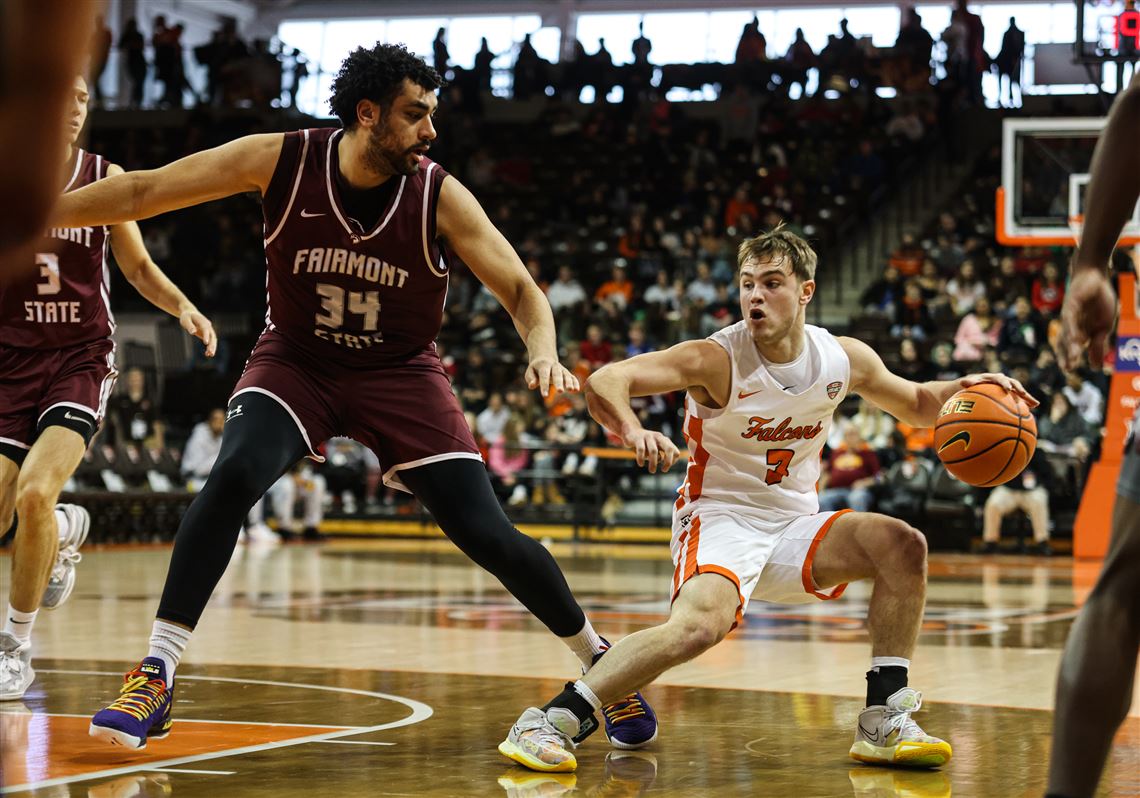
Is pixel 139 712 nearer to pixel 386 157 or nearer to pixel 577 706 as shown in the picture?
pixel 577 706

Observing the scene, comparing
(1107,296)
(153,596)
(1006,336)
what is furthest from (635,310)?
(1107,296)

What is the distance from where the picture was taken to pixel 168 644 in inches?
174

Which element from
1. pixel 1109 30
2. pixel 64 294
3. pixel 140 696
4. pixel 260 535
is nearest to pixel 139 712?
pixel 140 696

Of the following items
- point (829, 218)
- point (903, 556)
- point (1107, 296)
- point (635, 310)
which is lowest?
point (903, 556)

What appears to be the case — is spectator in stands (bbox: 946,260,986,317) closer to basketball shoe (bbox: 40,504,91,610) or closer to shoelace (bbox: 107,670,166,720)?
basketball shoe (bbox: 40,504,91,610)

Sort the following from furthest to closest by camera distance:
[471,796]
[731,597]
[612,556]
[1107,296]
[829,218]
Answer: [829,218] < [612,556] < [731,597] < [471,796] < [1107,296]

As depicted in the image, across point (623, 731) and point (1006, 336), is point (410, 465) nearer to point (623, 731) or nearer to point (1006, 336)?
point (623, 731)

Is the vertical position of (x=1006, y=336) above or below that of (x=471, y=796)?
above

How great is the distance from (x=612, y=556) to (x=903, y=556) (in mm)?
10927

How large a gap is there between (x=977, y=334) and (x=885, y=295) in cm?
231

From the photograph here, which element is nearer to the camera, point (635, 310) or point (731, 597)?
point (731, 597)

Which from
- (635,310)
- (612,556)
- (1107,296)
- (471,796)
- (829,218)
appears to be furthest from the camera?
(829,218)

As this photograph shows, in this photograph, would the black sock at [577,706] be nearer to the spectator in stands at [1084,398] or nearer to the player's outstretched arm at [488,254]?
the player's outstretched arm at [488,254]

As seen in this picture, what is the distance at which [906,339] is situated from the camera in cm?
1736
